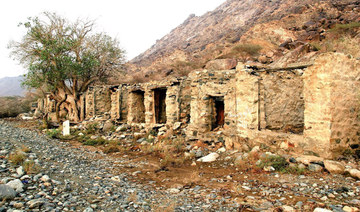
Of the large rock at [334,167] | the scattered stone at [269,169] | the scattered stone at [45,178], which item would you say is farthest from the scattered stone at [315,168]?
the scattered stone at [45,178]

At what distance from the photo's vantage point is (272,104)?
20.9ft

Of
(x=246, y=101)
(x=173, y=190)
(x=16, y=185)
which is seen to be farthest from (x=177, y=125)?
(x=16, y=185)

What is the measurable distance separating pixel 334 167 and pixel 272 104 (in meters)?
2.51

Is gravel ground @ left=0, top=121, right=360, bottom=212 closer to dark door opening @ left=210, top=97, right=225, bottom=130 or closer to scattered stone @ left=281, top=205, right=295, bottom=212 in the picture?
scattered stone @ left=281, top=205, right=295, bottom=212

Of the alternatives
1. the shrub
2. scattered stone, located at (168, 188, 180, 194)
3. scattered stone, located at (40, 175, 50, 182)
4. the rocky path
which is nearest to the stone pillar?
scattered stone, located at (168, 188, 180, 194)

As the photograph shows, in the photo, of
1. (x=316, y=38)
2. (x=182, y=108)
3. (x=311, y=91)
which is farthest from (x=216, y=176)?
(x=316, y=38)

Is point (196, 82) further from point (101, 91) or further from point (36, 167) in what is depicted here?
point (101, 91)

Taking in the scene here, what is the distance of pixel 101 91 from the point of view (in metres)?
13.6

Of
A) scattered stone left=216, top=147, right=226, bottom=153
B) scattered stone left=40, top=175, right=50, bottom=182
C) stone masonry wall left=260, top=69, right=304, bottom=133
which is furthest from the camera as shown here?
scattered stone left=216, top=147, right=226, bottom=153

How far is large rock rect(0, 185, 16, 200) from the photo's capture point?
2838mm

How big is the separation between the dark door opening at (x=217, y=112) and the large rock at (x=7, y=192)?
630 centimetres

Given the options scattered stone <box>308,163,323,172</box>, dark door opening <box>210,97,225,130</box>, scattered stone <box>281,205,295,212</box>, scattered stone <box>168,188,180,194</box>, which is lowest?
scattered stone <box>168,188,180,194</box>

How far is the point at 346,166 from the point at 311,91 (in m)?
1.79

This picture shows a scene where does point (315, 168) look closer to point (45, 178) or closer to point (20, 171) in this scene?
point (45, 178)
